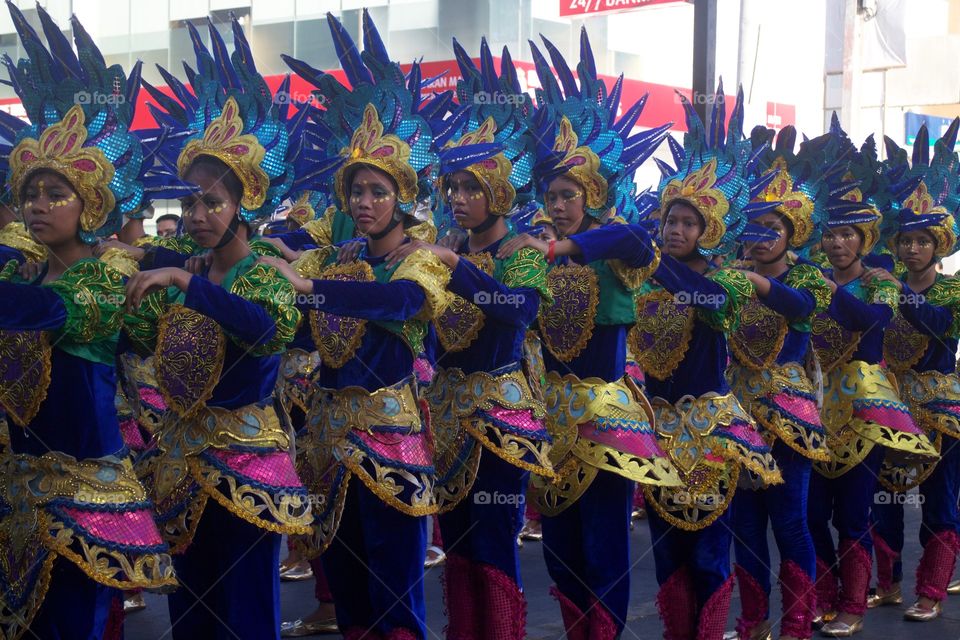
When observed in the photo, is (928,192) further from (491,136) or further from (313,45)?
(313,45)

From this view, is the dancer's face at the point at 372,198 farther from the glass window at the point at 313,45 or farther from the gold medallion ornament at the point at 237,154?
the glass window at the point at 313,45

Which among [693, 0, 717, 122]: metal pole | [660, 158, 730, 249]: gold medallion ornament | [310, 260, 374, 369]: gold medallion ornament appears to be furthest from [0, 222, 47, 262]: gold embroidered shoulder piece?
[693, 0, 717, 122]: metal pole

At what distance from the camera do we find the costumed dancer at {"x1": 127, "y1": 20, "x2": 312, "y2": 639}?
390cm

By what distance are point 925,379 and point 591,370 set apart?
8.73 feet

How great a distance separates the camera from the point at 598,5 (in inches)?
598

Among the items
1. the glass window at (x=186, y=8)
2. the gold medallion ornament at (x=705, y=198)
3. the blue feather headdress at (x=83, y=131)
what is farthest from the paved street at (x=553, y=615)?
the glass window at (x=186, y=8)

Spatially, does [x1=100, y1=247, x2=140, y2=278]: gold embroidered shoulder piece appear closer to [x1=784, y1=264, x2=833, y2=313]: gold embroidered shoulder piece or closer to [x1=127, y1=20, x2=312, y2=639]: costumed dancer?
[x1=127, y1=20, x2=312, y2=639]: costumed dancer

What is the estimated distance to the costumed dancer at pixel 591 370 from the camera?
16.4ft

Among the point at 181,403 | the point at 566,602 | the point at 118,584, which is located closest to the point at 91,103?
the point at 181,403

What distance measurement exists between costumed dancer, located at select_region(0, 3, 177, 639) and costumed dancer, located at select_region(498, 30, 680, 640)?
1.72m

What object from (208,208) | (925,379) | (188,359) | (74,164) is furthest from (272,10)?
(74,164)

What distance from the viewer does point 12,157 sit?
3.74 m

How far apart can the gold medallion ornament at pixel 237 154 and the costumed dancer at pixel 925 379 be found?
375 cm

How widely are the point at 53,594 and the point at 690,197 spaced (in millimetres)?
2820
